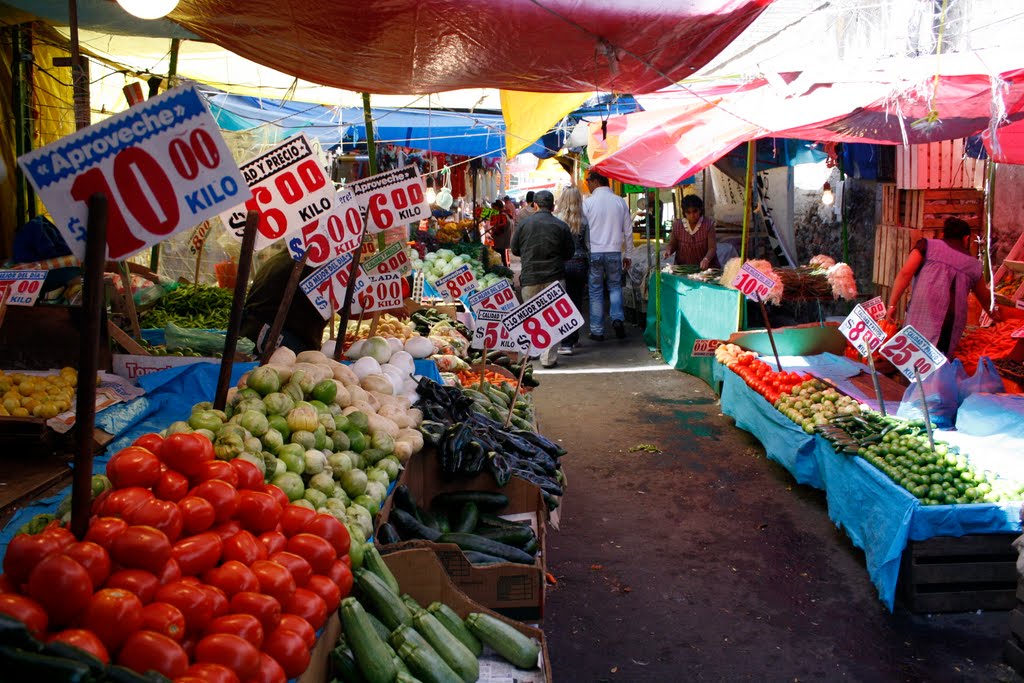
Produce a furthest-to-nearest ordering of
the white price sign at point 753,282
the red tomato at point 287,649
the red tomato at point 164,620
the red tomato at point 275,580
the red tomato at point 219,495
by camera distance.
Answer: the white price sign at point 753,282 < the red tomato at point 219,495 < the red tomato at point 275,580 < the red tomato at point 287,649 < the red tomato at point 164,620

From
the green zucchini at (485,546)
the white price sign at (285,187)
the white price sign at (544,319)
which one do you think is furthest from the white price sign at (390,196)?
the green zucchini at (485,546)

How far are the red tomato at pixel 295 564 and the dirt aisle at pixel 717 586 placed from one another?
88.1 inches

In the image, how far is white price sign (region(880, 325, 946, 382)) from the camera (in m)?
5.57

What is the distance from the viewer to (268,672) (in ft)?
6.77

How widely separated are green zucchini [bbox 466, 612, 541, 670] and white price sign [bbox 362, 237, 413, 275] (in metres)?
3.48

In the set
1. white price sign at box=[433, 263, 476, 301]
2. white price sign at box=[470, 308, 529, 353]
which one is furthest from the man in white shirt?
white price sign at box=[470, 308, 529, 353]

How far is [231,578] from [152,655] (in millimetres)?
360

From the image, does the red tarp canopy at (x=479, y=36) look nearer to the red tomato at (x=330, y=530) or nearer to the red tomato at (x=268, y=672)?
the red tomato at (x=330, y=530)

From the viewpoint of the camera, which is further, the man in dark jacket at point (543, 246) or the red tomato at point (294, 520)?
the man in dark jacket at point (543, 246)

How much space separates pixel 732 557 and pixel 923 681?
1.66m

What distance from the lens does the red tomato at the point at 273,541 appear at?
2.49 m

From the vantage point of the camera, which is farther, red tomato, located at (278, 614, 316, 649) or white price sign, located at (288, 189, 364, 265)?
white price sign, located at (288, 189, 364, 265)

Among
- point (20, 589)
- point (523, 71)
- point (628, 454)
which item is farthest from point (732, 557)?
point (20, 589)

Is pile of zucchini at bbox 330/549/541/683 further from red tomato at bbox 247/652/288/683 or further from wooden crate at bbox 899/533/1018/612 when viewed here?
wooden crate at bbox 899/533/1018/612
